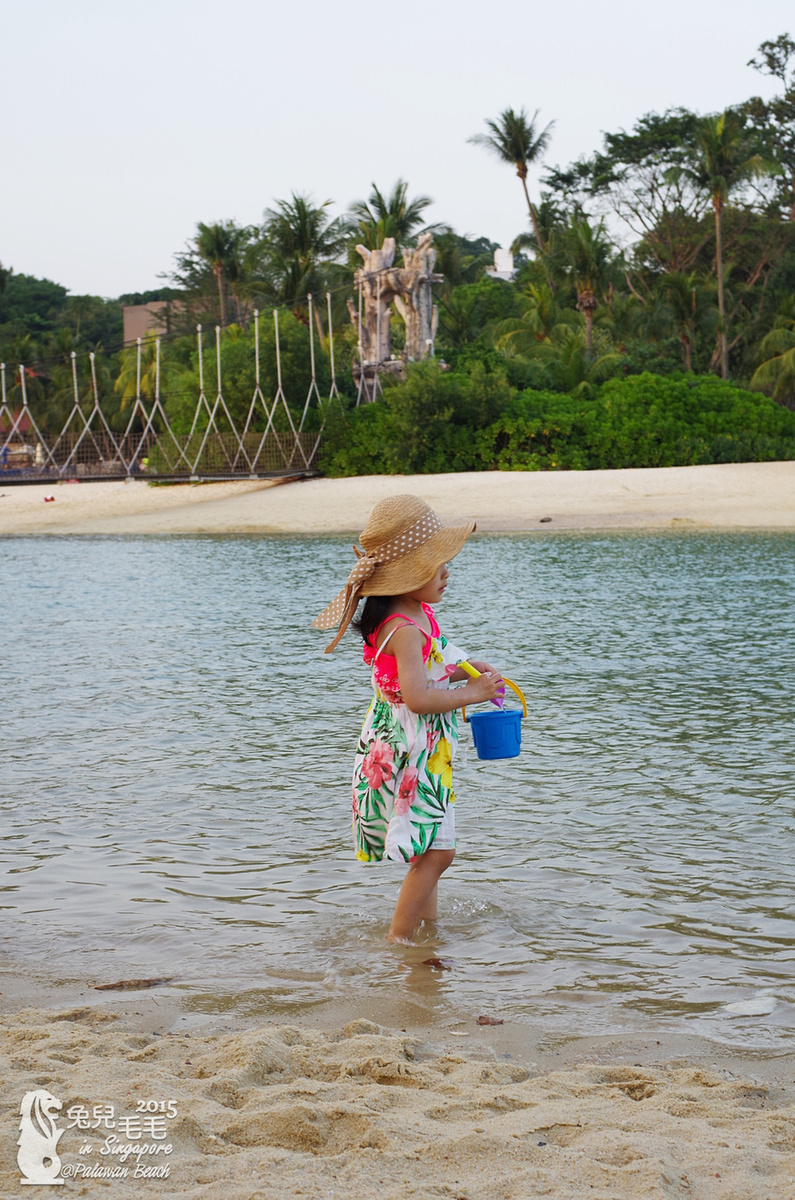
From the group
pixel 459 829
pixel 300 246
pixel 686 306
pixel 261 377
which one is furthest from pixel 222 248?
pixel 459 829

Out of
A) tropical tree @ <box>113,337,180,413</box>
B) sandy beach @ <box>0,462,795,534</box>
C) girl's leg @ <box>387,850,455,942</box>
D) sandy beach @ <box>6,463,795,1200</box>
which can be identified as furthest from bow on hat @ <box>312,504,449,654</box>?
tropical tree @ <box>113,337,180,413</box>

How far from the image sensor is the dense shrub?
103 ft

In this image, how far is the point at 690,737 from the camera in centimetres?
629

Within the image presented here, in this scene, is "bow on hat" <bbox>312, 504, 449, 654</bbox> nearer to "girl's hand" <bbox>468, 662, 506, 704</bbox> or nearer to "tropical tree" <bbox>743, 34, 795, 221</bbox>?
"girl's hand" <bbox>468, 662, 506, 704</bbox>

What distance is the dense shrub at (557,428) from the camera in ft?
103

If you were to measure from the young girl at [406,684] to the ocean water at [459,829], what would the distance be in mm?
426

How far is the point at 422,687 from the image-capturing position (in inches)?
125

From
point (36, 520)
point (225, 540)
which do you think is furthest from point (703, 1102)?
point (36, 520)

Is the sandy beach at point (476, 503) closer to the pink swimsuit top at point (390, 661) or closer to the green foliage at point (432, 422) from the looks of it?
the green foliage at point (432, 422)

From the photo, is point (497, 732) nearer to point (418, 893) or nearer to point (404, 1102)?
point (418, 893)

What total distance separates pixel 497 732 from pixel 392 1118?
1.28 meters

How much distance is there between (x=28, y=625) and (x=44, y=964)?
29.4 feet

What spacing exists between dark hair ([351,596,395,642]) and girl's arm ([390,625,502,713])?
107 millimetres

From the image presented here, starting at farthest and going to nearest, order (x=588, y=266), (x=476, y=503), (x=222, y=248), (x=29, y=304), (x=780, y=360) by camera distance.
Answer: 1. (x=29, y=304)
2. (x=222, y=248)
3. (x=588, y=266)
4. (x=780, y=360)
5. (x=476, y=503)
